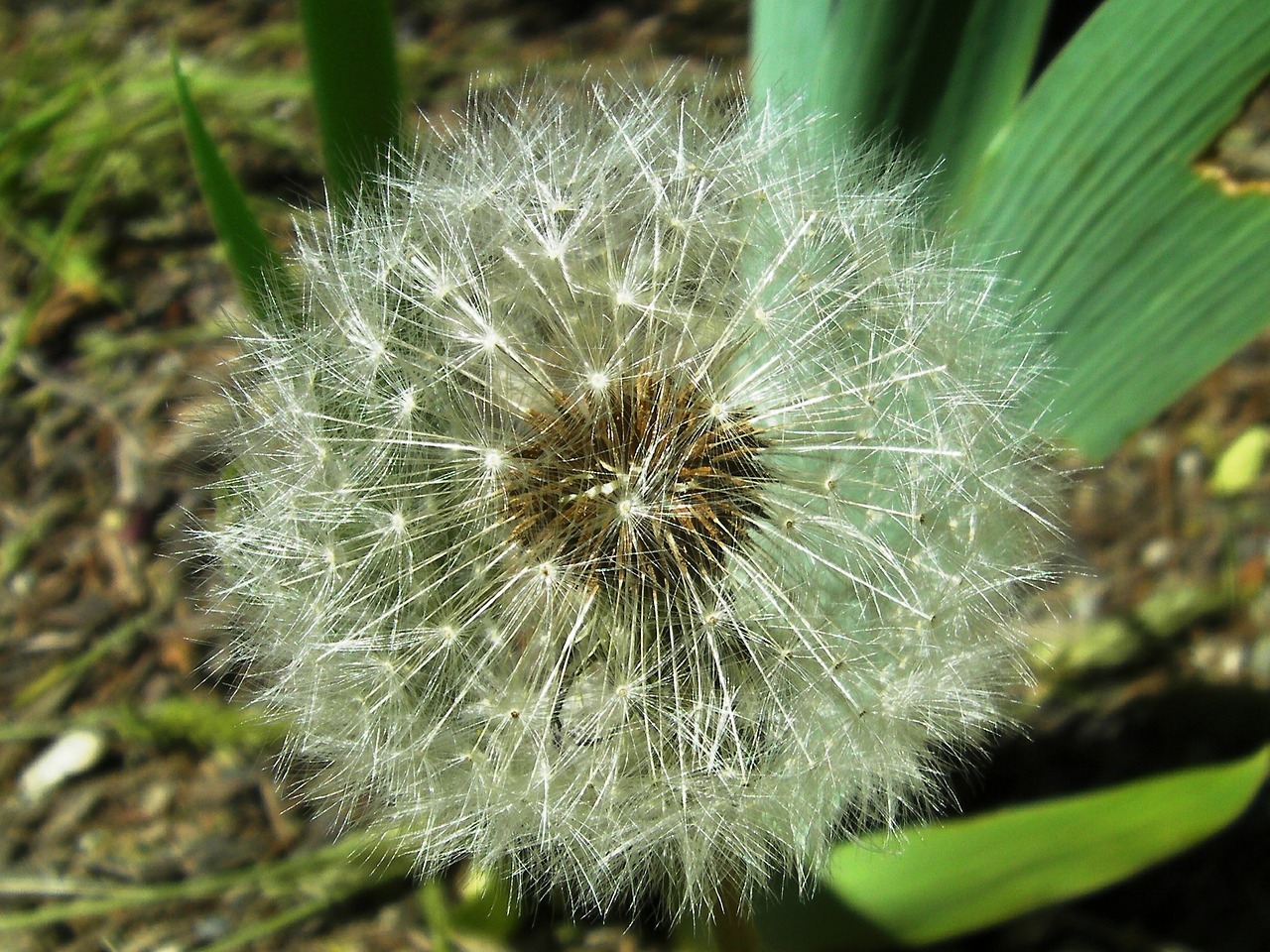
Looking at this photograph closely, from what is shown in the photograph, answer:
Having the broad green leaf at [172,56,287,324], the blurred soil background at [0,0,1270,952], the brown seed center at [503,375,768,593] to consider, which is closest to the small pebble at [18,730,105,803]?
the blurred soil background at [0,0,1270,952]

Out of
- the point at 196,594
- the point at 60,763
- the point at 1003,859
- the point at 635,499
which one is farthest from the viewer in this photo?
the point at 196,594

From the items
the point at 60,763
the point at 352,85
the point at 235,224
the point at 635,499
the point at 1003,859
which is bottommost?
the point at 1003,859

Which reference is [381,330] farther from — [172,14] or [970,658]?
[172,14]

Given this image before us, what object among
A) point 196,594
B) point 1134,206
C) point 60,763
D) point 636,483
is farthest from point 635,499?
point 60,763

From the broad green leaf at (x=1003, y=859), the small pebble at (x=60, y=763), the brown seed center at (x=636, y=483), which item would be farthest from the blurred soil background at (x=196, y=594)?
the brown seed center at (x=636, y=483)

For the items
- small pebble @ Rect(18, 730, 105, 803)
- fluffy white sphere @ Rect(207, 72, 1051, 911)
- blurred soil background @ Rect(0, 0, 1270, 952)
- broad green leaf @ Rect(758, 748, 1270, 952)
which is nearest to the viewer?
fluffy white sphere @ Rect(207, 72, 1051, 911)

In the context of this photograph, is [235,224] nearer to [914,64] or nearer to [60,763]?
[914,64]

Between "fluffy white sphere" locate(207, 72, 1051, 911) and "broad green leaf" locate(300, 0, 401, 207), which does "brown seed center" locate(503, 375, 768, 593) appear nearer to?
"fluffy white sphere" locate(207, 72, 1051, 911)
